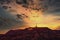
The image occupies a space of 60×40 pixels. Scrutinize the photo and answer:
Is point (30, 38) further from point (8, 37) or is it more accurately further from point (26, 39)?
point (8, 37)

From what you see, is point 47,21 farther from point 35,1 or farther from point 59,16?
point 35,1

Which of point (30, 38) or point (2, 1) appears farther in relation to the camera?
point (2, 1)

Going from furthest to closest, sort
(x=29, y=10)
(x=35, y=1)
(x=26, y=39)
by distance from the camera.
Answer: (x=35, y=1) < (x=29, y=10) < (x=26, y=39)

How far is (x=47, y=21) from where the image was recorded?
63.6ft

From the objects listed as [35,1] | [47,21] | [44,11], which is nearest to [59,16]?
[47,21]

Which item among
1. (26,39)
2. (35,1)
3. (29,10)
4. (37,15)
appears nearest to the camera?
(26,39)

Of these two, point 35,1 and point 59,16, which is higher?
point 35,1

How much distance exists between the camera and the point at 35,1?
25.2 metres

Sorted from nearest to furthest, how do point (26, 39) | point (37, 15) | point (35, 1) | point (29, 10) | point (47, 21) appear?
point (26, 39) → point (47, 21) → point (37, 15) → point (29, 10) → point (35, 1)

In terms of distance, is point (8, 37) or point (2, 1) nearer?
point (8, 37)

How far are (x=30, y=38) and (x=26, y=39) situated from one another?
13 cm

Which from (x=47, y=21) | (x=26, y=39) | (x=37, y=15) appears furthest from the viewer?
(x=37, y=15)

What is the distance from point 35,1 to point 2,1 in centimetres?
405

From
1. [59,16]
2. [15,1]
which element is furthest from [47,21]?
[15,1]
